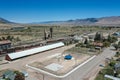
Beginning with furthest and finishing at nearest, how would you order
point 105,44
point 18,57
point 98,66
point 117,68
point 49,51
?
point 105,44 → point 49,51 → point 18,57 → point 98,66 → point 117,68

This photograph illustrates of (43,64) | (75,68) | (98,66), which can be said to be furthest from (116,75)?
(43,64)

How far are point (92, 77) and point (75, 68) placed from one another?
5501mm

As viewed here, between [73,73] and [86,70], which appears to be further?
[86,70]

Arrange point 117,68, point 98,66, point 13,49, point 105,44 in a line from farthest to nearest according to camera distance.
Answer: point 105,44
point 13,49
point 98,66
point 117,68

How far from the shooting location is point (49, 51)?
47.5 m

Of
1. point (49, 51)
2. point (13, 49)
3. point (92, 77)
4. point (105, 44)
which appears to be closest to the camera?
point (92, 77)

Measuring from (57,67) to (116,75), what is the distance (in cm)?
1261

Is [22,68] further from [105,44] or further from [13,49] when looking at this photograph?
[105,44]

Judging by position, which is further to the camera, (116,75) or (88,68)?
(88,68)

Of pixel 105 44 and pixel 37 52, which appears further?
pixel 105 44

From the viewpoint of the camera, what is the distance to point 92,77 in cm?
2723

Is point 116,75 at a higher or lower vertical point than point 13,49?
lower

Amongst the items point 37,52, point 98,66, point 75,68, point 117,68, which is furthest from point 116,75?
point 37,52

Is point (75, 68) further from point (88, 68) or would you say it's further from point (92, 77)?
point (92, 77)
